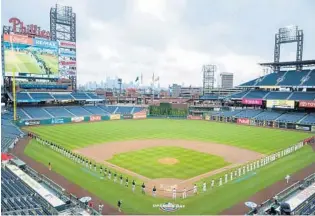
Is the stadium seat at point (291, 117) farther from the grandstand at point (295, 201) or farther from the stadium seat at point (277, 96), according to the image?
the grandstand at point (295, 201)

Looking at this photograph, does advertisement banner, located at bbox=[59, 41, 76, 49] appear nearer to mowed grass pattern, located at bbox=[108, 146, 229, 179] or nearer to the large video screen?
the large video screen

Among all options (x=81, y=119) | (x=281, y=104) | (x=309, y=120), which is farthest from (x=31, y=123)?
(x=309, y=120)

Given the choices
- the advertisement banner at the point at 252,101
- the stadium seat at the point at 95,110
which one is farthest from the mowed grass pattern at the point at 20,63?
A: the advertisement banner at the point at 252,101

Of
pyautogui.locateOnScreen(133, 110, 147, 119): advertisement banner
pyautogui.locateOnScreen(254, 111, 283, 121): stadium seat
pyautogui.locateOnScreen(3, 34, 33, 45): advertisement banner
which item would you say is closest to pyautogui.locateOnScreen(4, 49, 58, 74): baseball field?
pyautogui.locateOnScreen(3, 34, 33, 45): advertisement banner

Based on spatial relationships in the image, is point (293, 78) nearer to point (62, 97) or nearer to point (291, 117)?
point (291, 117)

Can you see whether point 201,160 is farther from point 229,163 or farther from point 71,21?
point 71,21

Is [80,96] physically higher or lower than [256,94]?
lower
